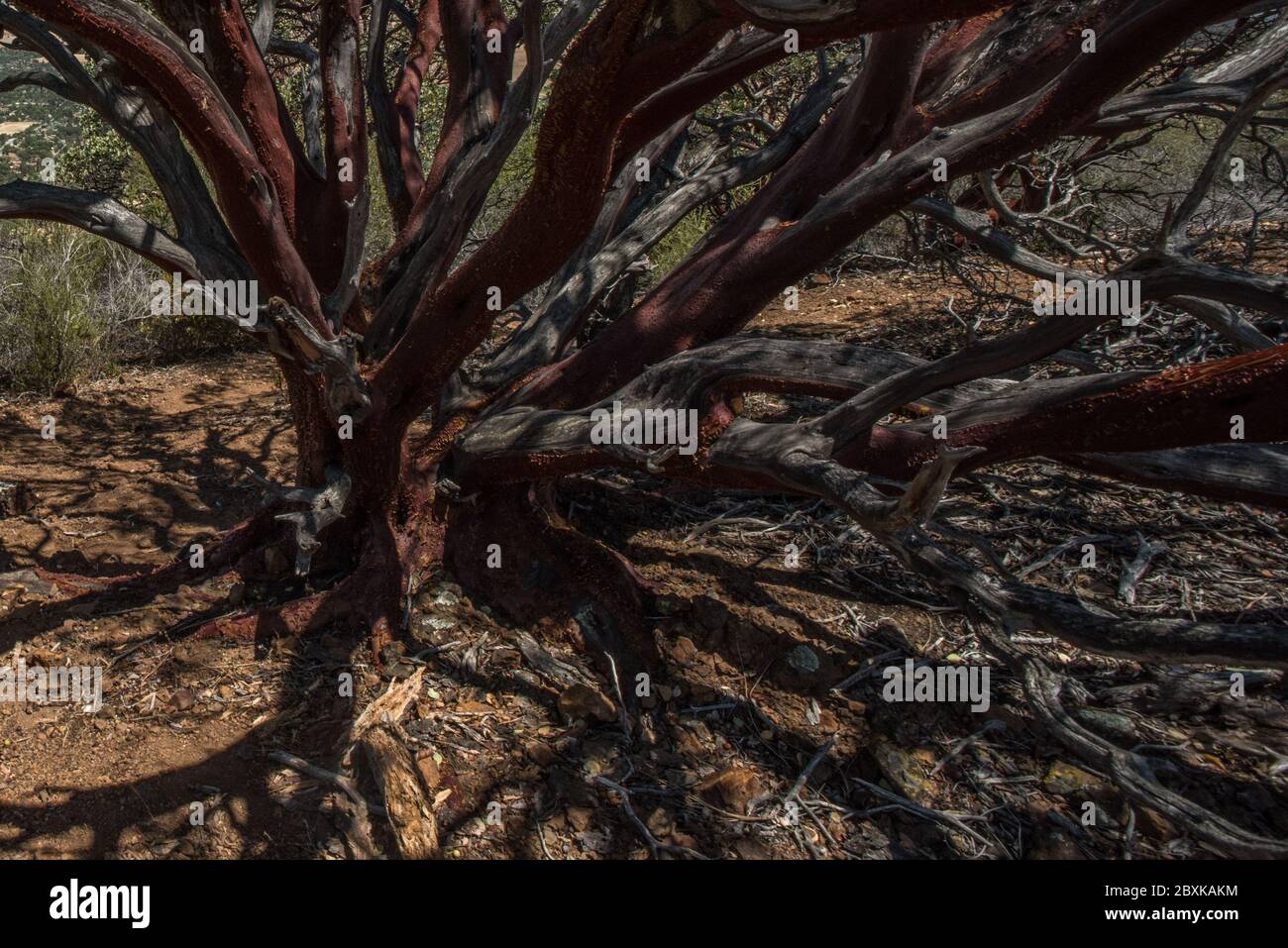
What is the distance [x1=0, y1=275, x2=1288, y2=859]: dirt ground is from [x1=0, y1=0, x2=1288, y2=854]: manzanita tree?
0.23 m

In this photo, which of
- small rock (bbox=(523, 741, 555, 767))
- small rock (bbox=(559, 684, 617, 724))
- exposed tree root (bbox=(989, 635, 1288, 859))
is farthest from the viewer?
small rock (bbox=(559, 684, 617, 724))

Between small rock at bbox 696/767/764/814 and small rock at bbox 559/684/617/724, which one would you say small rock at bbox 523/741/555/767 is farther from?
small rock at bbox 696/767/764/814

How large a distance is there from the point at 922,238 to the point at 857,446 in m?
4.84

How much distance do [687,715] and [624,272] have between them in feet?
6.39

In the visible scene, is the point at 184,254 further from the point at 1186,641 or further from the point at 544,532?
the point at 1186,641

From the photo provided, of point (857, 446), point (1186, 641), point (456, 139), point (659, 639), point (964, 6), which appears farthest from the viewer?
point (456, 139)

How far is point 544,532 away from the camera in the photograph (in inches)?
138

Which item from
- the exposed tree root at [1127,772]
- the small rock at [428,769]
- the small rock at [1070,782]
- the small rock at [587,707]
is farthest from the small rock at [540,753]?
the small rock at [1070,782]

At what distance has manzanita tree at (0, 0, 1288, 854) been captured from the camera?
2.05 m

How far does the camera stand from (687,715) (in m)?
3.07

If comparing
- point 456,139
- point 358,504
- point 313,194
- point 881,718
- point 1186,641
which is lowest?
point 881,718

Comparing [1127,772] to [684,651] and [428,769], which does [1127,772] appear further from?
[428,769]

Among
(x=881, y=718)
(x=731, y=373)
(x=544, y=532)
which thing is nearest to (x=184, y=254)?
(x=544, y=532)

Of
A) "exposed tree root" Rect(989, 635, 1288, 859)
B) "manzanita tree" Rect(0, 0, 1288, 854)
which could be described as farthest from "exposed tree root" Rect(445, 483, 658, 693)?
"exposed tree root" Rect(989, 635, 1288, 859)
